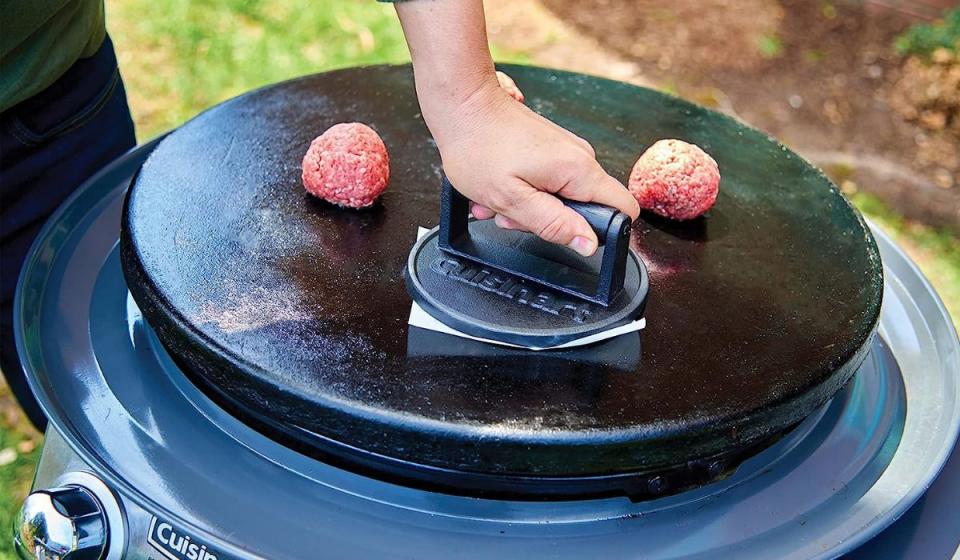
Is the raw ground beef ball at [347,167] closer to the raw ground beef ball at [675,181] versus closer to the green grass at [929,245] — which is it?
the raw ground beef ball at [675,181]

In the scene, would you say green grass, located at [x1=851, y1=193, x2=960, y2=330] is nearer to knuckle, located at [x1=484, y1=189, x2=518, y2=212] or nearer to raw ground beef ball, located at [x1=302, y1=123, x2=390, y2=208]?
raw ground beef ball, located at [x1=302, y1=123, x2=390, y2=208]

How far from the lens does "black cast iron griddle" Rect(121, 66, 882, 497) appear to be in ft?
3.83

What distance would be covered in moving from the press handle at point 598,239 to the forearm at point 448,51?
0.14 meters

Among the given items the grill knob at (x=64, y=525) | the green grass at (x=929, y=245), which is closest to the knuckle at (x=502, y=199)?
the grill knob at (x=64, y=525)

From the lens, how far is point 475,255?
54.4 inches

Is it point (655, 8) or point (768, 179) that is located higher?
point (768, 179)

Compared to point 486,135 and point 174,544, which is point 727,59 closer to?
point 486,135

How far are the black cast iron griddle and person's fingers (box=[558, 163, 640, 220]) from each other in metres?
0.19

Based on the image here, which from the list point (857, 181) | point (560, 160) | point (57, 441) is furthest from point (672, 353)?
point (857, 181)

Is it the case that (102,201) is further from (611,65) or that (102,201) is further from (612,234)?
(611,65)

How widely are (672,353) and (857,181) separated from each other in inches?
121

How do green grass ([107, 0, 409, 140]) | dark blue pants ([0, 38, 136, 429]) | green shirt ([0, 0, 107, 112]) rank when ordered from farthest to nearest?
green grass ([107, 0, 409, 140])
dark blue pants ([0, 38, 136, 429])
green shirt ([0, 0, 107, 112])

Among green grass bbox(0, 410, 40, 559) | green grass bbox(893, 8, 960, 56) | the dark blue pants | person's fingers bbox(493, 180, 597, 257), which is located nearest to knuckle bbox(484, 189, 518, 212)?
person's fingers bbox(493, 180, 597, 257)

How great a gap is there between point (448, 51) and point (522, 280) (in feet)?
1.19
